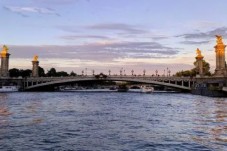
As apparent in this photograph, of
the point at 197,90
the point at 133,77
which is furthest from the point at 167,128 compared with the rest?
the point at 133,77

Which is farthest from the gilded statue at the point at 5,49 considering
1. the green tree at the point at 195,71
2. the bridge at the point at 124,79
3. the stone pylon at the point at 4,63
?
the green tree at the point at 195,71

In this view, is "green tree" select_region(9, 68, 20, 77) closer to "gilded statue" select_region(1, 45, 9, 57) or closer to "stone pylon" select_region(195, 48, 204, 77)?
"gilded statue" select_region(1, 45, 9, 57)

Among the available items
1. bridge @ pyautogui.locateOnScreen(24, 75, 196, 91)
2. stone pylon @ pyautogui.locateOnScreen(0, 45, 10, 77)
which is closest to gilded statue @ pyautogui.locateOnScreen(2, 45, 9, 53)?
stone pylon @ pyautogui.locateOnScreen(0, 45, 10, 77)

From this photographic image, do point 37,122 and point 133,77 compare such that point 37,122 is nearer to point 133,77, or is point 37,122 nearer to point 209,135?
point 209,135

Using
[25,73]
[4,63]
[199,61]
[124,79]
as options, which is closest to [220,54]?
[199,61]

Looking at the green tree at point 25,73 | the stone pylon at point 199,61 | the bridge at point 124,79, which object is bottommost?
the bridge at point 124,79

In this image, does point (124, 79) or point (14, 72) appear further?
point (14, 72)

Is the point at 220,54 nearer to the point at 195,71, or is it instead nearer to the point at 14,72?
the point at 195,71

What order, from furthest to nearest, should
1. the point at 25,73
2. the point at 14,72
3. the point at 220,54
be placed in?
the point at 25,73
the point at 14,72
the point at 220,54

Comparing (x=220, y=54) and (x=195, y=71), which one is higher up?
(x=220, y=54)

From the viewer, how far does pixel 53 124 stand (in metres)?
27.6

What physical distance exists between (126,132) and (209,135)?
469cm

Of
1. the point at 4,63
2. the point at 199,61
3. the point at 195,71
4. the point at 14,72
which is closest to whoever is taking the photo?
the point at 199,61

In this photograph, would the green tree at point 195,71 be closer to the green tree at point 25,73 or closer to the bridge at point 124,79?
the bridge at point 124,79
